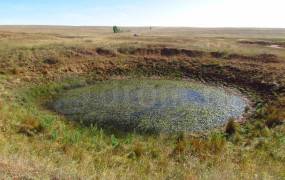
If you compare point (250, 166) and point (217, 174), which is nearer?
point (217, 174)

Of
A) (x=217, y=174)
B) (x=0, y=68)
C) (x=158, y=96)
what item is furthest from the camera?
(x=0, y=68)

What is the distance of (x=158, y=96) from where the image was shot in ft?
103

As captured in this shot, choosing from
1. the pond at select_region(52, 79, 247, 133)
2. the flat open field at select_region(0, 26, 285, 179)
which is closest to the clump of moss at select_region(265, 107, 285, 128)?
the flat open field at select_region(0, 26, 285, 179)

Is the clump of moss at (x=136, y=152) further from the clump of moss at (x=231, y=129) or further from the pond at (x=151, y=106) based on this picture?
the clump of moss at (x=231, y=129)

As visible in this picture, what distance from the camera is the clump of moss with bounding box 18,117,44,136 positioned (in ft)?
61.6

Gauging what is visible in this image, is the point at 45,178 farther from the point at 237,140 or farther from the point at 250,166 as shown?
the point at 237,140

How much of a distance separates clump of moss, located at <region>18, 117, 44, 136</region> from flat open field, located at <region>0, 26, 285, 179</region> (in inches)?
3.3

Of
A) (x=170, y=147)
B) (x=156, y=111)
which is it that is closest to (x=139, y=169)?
(x=170, y=147)

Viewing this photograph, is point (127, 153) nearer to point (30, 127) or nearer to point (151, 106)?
point (30, 127)

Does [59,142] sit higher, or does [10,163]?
[10,163]

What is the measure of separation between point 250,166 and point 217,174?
3504 mm

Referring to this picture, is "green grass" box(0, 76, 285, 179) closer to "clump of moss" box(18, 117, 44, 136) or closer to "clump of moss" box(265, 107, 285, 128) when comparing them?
"clump of moss" box(18, 117, 44, 136)

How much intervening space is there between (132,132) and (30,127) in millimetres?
6174

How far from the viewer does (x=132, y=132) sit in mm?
21469
